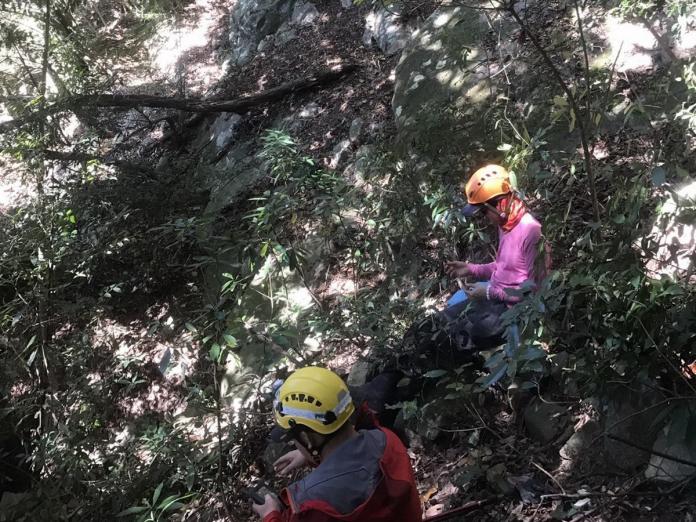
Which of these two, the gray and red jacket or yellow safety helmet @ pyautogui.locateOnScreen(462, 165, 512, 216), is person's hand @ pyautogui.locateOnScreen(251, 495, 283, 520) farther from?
yellow safety helmet @ pyautogui.locateOnScreen(462, 165, 512, 216)

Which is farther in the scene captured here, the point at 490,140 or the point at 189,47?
the point at 189,47

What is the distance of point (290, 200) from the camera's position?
459cm

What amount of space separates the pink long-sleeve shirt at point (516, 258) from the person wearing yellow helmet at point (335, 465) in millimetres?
1564

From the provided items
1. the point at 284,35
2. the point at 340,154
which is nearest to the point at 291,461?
the point at 340,154

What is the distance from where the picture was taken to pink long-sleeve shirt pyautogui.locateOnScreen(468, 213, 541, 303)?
3.54 m

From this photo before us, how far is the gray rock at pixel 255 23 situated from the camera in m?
10.7

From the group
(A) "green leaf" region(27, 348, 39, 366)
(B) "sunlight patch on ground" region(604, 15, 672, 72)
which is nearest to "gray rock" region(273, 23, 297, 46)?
(B) "sunlight patch on ground" region(604, 15, 672, 72)

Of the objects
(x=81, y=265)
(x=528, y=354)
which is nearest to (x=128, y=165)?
(x=81, y=265)

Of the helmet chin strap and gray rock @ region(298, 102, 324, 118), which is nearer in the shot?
the helmet chin strap

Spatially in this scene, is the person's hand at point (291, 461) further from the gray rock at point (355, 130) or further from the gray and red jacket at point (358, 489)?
the gray rock at point (355, 130)

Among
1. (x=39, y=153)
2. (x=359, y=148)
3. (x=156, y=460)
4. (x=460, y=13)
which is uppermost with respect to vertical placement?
(x=39, y=153)

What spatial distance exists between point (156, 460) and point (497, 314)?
290cm

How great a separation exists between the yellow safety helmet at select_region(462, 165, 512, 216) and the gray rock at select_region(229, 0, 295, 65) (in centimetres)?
817

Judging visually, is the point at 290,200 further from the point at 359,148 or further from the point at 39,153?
the point at 39,153
